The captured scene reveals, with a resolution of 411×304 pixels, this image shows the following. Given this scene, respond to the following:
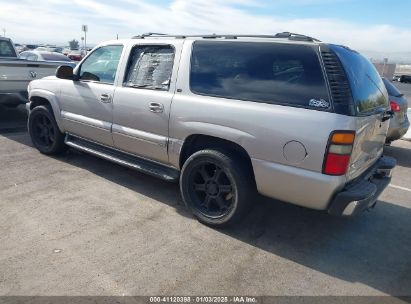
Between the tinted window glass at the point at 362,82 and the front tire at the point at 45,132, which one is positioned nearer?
the tinted window glass at the point at 362,82

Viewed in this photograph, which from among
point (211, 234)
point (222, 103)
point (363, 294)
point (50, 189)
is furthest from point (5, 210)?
point (363, 294)

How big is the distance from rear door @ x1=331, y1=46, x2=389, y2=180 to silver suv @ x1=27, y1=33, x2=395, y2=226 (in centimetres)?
2

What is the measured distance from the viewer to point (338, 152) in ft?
9.54

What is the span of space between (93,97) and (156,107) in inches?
46.5

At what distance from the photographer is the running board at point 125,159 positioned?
161 inches

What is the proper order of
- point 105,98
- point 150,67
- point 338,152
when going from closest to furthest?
1. point 338,152
2. point 150,67
3. point 105,98

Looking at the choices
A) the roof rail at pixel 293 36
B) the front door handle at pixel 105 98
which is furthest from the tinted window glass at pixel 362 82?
the front door handle at pixel 105 98

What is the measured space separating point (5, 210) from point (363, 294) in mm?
3508

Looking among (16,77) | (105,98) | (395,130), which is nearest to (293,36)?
(105,98)

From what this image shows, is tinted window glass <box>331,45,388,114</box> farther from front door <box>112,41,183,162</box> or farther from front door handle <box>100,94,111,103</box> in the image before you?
front door handle <box>100,94,111,103</box>

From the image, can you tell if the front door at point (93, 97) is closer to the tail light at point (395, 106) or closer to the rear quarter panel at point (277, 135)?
the rear quarter panel at point (277, 135)

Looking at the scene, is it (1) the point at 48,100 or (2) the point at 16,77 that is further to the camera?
(2) the point at 16,77

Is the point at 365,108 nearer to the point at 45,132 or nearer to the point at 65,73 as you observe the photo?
the point at 65,73

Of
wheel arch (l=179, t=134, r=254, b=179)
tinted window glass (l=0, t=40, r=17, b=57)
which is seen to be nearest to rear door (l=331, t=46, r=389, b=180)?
wheel arch (l=179, t=134, r=254, b=179)
